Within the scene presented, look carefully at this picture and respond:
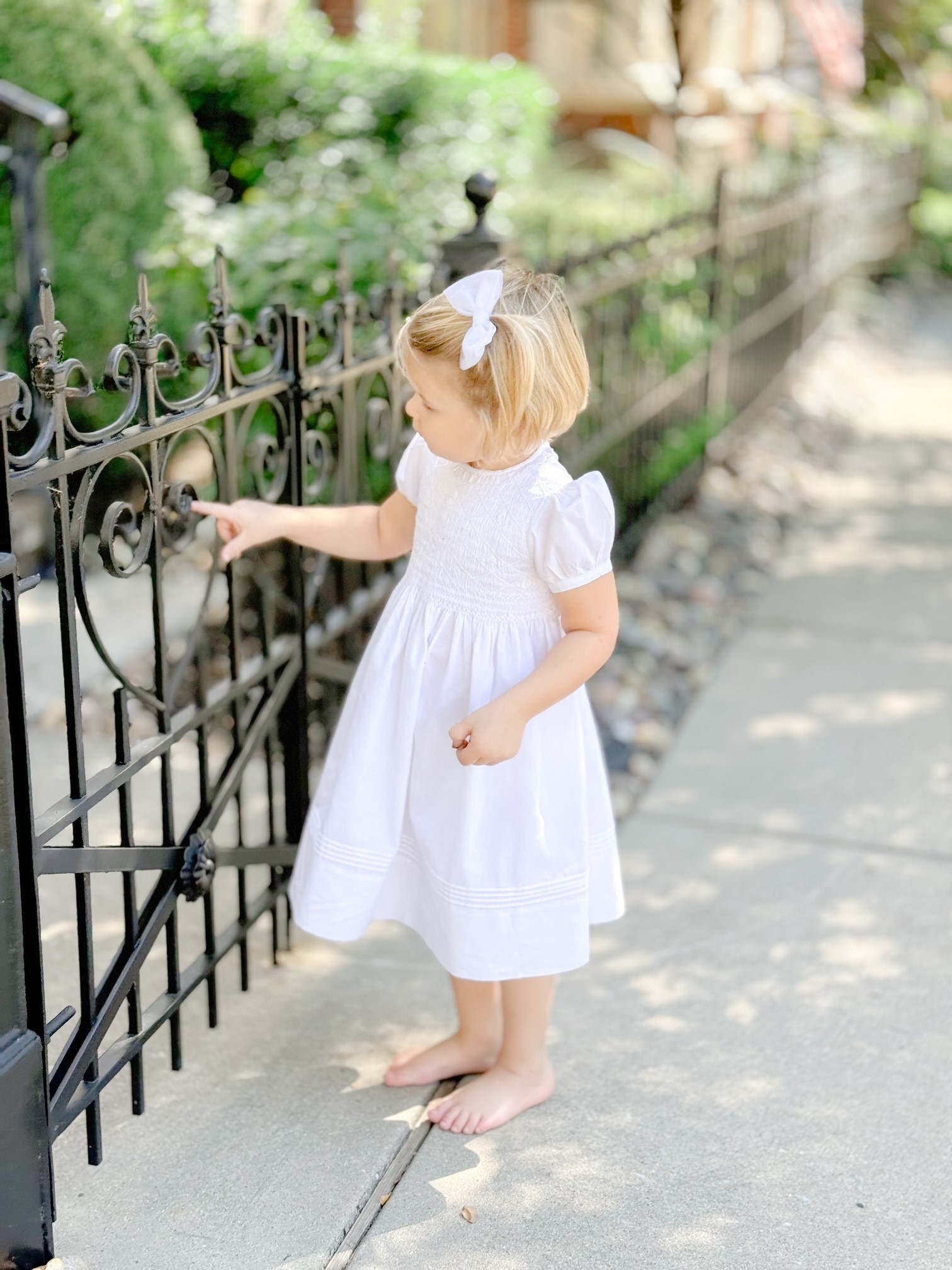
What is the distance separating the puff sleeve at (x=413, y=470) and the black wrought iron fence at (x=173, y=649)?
0.30 m

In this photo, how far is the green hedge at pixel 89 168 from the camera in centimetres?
471

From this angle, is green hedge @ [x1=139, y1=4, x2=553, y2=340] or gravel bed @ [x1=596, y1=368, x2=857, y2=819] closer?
gravel bed @ [x1=596, y1=368, x2=857, y2=819]

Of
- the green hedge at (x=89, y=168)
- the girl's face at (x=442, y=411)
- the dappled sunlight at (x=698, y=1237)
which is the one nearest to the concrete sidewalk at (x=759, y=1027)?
the dappled sunlight at (x=698, y=1237)

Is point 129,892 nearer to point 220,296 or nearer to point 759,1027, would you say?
point 220,296

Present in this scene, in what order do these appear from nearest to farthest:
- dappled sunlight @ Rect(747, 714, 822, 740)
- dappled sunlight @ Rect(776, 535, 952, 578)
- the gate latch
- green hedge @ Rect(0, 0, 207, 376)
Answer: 1. the gate latch
2. dappled sunlight @ Rect(747, 714, 822, 740)
3. green hedge @ Rect(0, 0, 207, 376)
4. dappled sunlight @ Rect(776, 535, 952, 578)

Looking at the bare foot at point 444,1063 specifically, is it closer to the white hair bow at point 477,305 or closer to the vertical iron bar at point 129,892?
the vertical iron bar at point 129,892

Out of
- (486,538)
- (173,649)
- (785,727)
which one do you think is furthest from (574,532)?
(173,649)

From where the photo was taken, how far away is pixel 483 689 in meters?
2.13

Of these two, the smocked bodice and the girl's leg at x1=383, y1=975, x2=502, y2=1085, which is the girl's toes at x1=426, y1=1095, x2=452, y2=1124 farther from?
the smocked bodice

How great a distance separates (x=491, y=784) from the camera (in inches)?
85.6

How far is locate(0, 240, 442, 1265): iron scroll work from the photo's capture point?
1.89 metres

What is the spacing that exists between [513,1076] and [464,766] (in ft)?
1.91

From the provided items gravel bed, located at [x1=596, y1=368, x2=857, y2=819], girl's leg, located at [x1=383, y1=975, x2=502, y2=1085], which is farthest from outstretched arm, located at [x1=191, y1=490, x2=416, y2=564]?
gravel bed, located at [x1=596, y1=368, x2=857, y2=819]

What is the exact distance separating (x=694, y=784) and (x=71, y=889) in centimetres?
154
